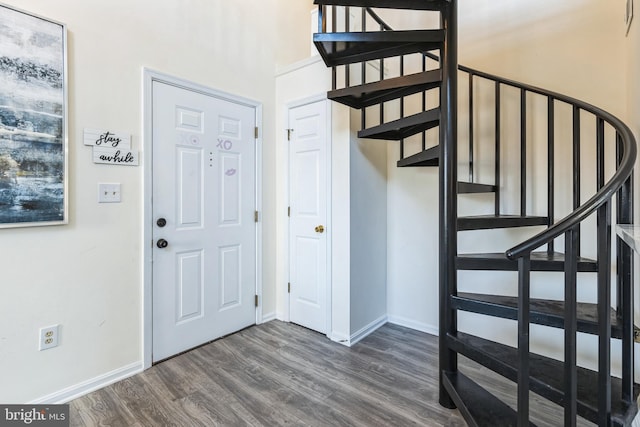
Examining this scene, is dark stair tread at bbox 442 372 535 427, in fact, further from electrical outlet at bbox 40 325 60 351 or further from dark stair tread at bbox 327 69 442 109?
electrical outlet at bbox 40 325 60 351

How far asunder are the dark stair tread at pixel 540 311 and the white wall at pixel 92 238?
210 cm

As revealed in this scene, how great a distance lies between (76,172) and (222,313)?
58.4 inches

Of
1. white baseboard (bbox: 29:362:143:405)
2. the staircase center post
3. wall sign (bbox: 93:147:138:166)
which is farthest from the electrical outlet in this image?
the staircase center post

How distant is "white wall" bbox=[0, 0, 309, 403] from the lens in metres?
1.71

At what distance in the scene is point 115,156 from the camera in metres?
2.02

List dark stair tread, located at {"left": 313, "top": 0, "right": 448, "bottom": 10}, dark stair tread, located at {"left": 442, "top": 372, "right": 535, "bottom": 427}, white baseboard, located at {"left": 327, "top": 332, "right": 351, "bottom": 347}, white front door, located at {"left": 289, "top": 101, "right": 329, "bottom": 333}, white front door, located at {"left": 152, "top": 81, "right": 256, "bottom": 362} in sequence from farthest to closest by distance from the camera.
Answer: white front door, located at {"left": 289, "top": 101, "right": 329, "bottom": 333} → white baseboard, located at {"left": 327, "top": 332, "right": 351, "bottom": 347} → white front door, located at {"left": 152, "top": 81, "right": 256, "bottom": 362} → dark stair tread, located at {"left": 313, "top": 0, "right": 448, "bottom": 10} → dark stair tread, located at {"left": 442, "top": 372, "right": 535, "bottom": 427}

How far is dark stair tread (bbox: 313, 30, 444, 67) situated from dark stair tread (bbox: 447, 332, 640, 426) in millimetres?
1675

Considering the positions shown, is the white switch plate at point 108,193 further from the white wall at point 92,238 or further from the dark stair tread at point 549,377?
the dark stair tread at point 549,377

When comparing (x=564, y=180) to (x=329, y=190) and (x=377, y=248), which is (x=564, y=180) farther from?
(x=329, y=190)

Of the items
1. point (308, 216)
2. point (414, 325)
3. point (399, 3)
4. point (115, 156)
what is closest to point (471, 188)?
point (399, 3)

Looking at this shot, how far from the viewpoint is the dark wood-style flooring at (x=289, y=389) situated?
1.70 metres

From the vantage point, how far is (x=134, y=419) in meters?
1.70

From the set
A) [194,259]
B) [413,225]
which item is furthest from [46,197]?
[413,225]

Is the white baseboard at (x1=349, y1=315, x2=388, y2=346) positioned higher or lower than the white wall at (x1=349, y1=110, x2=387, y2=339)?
lower
